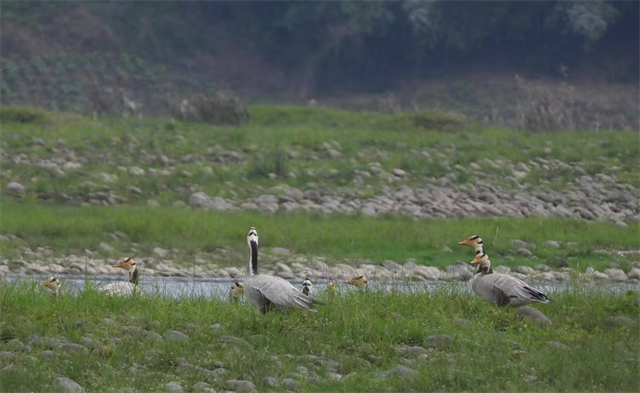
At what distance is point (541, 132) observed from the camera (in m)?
32.2

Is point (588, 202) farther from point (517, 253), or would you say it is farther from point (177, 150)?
point (177, 150)

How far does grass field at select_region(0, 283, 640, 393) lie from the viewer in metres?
9.41

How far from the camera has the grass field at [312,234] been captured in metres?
20.0

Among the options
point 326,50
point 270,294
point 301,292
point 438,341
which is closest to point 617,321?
point 438,341

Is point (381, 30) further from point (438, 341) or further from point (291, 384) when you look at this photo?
point (291, 384)

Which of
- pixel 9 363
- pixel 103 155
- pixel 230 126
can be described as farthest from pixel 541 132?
pixel 9 363

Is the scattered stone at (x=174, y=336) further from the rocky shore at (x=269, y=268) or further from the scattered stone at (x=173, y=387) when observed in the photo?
the rocky shore at (x=269, y=268)

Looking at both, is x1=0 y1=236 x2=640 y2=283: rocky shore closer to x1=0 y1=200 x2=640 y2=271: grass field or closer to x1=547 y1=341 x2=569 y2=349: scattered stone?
x1=0 y1=200 x2=640 y2=271: grass field

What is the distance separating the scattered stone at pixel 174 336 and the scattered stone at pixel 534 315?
2909 millimetres

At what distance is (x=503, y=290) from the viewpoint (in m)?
11.4

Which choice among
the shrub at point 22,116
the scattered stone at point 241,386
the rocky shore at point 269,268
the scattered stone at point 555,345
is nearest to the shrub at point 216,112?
the shrub at point 22,116

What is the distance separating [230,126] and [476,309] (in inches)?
809

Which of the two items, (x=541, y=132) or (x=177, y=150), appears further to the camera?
(x=541, y=132)

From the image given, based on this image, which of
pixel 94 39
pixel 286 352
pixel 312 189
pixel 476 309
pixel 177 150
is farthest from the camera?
pixel 94 39
